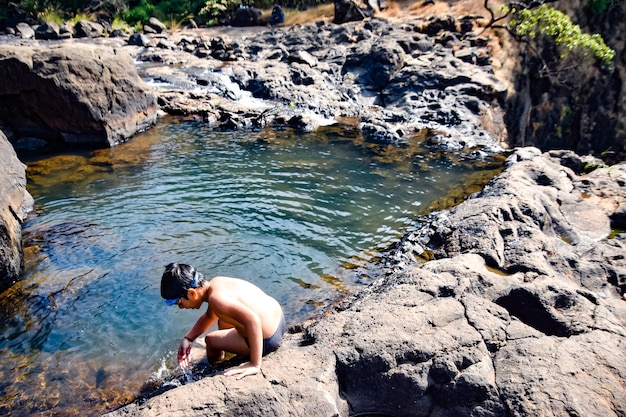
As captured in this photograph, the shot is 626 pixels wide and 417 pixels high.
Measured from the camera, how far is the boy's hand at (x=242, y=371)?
3.66m

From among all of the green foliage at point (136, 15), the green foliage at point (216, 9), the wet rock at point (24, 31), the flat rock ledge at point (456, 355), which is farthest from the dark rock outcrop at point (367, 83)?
the green foliage at point (136, 15)

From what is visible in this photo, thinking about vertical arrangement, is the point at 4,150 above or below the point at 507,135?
above

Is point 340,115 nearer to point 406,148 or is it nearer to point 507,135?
point 406,148

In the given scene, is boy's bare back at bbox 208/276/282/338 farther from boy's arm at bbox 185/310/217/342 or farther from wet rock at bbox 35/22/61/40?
wet rock at bbox 35/22/61/40

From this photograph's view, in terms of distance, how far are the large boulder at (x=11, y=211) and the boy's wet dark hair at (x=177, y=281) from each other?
358 cm

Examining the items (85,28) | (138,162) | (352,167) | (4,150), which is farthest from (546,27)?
(85,28)

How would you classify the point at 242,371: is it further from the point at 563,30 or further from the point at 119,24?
the point at 119,24

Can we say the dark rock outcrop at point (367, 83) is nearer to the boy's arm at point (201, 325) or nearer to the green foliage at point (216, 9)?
the boy's arm at point (201, 325)

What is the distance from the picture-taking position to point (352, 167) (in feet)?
36.5

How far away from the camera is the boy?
3736 millimetres

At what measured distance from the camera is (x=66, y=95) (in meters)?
11.0

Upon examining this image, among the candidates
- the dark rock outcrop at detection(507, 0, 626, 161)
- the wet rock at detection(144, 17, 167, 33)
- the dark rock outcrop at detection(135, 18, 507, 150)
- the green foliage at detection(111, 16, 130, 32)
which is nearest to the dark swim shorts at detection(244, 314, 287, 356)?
the dark rock outcrop at detection(135, 18, 507, 150)

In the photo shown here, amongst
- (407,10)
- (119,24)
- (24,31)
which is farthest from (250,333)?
(119,24)

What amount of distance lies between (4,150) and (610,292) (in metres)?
9.82
